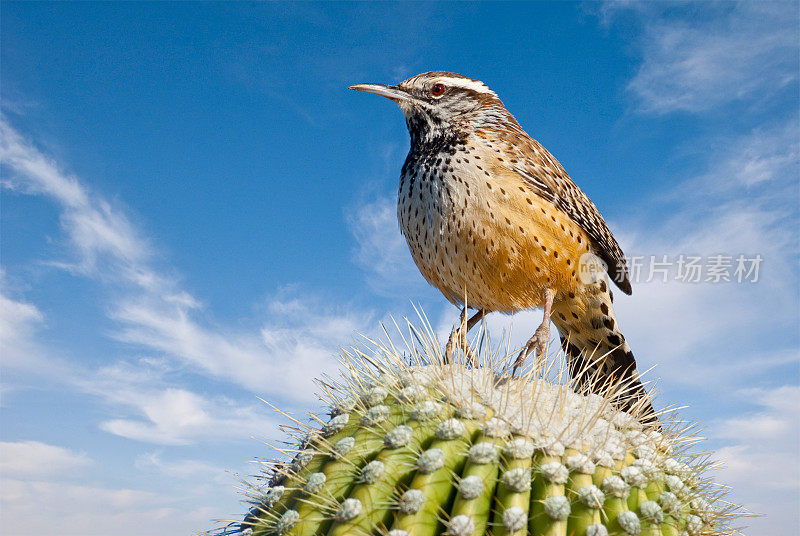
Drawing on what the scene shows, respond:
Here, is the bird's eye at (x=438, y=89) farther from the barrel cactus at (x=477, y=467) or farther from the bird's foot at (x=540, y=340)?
the barrel cactus at (x=477, y=467)

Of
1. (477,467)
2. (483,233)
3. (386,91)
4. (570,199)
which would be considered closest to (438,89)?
(386,91)

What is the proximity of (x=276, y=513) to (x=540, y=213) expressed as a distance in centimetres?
256

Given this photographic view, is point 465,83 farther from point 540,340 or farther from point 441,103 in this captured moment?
point 540,340

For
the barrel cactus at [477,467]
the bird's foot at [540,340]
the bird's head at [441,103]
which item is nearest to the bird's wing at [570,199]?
the bird's head at [441,103]

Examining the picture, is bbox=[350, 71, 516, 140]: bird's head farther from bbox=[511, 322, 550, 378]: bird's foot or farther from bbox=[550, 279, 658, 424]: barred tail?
bbox=[511, 322, 550, 378]: bird's foot

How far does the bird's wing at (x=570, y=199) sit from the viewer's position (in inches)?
163

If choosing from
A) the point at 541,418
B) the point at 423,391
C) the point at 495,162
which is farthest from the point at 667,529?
the point at 495,162

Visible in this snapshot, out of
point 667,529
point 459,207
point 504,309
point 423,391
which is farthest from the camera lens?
point 504,309

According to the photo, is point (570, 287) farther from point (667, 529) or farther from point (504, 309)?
point (667, 529)

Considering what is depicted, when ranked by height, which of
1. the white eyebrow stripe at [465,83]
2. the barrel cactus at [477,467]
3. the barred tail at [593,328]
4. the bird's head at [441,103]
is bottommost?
the barrel cactus at [477,467]

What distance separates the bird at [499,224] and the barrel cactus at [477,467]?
1044 mm

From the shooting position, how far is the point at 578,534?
1885mm

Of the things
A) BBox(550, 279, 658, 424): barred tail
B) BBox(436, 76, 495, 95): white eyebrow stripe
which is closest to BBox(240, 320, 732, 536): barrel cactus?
BBox(550, 279, 658, 424): barred tail

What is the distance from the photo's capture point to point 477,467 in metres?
1.93
